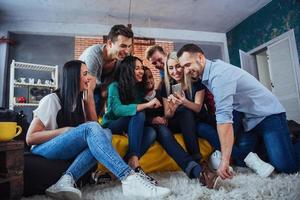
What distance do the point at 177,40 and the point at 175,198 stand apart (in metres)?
3.20

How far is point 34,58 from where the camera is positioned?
3.29 meters

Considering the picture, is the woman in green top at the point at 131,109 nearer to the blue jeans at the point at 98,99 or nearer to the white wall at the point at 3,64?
the blue jeans at the point at 98,99

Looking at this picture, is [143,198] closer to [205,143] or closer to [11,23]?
[205,143]

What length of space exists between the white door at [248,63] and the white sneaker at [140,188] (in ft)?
9.96

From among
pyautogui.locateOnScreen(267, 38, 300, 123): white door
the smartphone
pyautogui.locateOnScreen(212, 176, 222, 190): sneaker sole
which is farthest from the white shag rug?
pyautogui.locateOnScreen(267, 38, 300, 123): white door

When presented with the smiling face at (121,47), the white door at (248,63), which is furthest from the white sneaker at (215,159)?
the white door at (248,63)

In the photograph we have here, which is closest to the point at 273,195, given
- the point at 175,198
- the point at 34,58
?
the point at 175,198

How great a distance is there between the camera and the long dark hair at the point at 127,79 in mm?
1353

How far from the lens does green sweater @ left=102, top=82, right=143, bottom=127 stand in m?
1.21

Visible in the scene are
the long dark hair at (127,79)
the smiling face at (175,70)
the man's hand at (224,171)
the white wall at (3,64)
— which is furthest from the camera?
the white wall at (3,64)

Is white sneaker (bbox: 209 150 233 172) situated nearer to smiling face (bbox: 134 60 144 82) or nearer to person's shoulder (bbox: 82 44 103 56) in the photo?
smiling face (bbox: 134 60 144 82)

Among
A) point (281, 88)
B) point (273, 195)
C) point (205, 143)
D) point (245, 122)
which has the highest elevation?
point (281, 88)

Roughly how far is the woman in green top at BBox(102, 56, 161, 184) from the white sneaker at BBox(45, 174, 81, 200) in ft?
0.91

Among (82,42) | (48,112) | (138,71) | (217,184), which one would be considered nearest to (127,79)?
(138,71)
